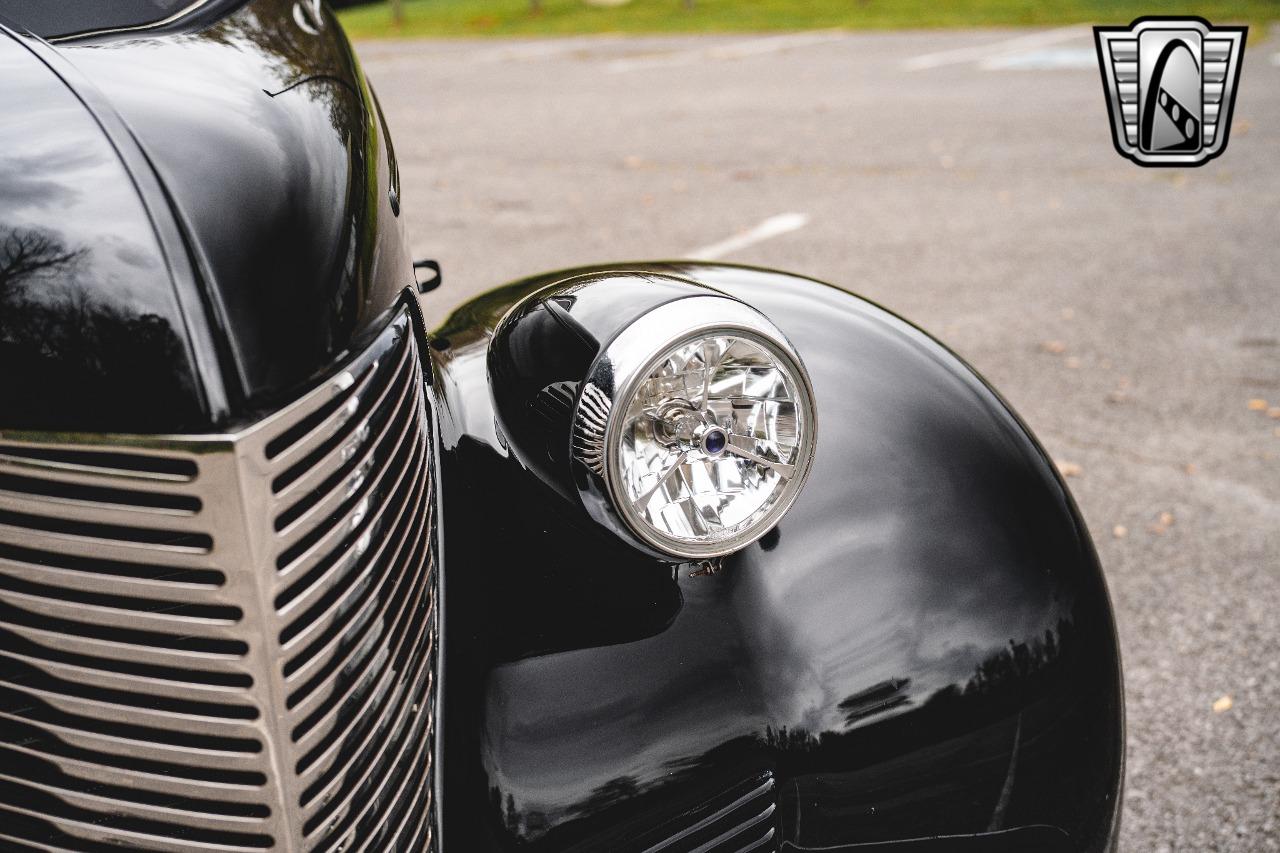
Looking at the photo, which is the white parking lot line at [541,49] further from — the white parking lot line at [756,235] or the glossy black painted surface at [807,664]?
the glossy black painted surface at [807,664]

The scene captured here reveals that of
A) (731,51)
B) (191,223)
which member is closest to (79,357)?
Answer: (191,223)

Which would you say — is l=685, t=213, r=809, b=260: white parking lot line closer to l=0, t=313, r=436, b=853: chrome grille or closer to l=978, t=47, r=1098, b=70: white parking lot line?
l=0, t=313, r=436, b=853: chrome grille

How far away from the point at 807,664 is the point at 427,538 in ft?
1.73

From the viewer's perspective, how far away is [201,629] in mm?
1212

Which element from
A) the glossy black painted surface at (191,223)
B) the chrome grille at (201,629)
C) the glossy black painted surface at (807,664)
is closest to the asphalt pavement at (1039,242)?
the glossy black painted surface at (807,664)

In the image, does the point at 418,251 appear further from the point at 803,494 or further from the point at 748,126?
the point at 803,494

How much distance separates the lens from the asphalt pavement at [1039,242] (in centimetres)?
306

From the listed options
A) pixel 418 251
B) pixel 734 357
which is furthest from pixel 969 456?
pixel 418 251

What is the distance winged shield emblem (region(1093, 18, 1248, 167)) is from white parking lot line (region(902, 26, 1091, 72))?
11.0 ft

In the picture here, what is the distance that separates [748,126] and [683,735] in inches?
346

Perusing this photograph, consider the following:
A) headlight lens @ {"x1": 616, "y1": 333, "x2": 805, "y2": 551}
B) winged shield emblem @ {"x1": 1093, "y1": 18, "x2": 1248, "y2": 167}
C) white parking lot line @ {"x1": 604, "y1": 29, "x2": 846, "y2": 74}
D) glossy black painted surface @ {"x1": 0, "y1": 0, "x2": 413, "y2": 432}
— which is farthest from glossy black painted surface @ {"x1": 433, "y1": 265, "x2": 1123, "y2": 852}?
white parking lot line @ {"x1": 604, "y1": 29, "x2": 846, "y2": 74}

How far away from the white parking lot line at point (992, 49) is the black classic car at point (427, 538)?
448 inches

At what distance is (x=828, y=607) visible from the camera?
166 cm

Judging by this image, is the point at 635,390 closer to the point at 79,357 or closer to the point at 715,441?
the point at 715,441
